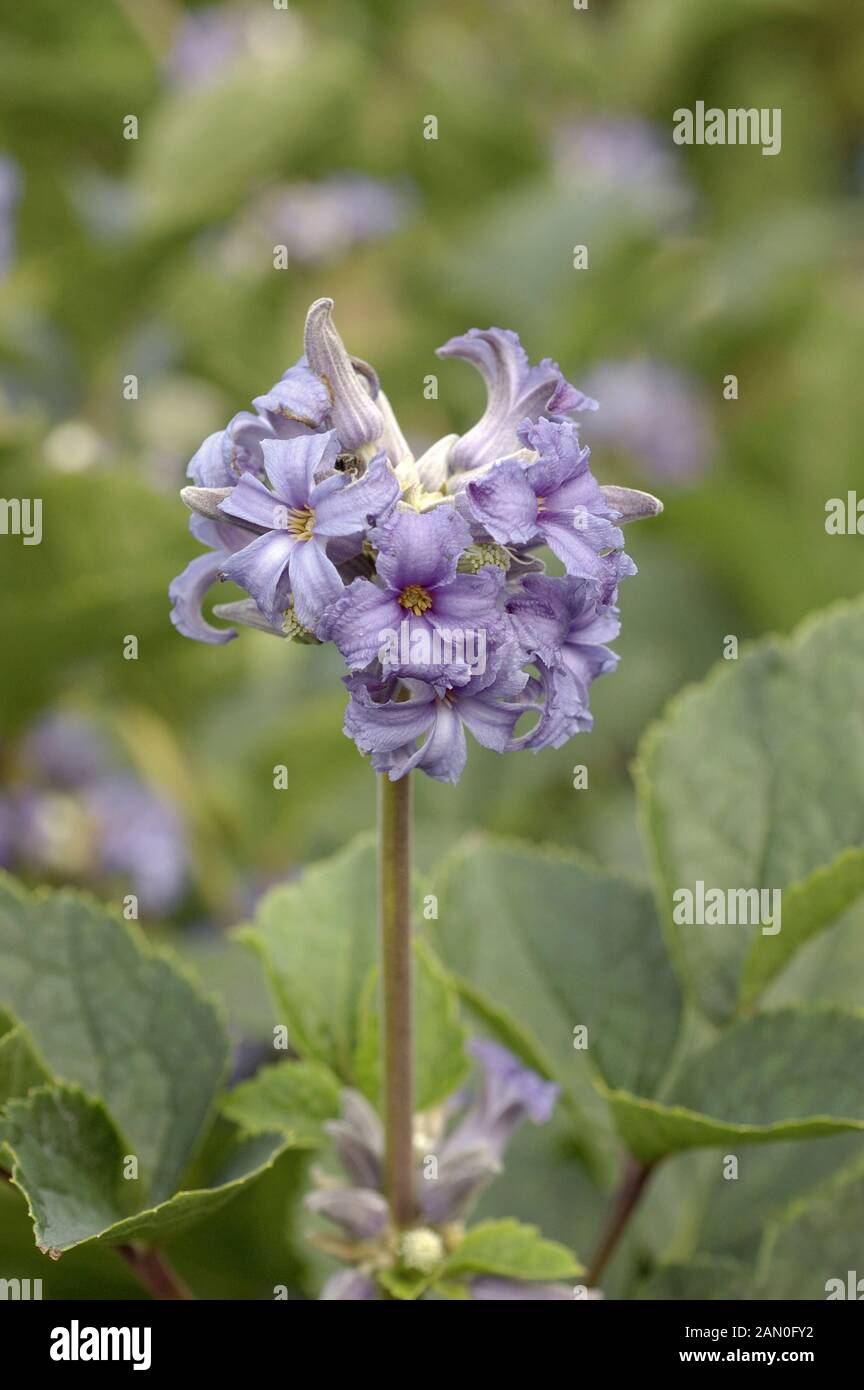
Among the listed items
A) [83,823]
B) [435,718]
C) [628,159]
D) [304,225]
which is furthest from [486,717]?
[628,159]

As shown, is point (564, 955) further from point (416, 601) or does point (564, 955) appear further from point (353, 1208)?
point (416, 601)

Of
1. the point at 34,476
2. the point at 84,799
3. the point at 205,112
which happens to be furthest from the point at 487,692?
the point at 205,112

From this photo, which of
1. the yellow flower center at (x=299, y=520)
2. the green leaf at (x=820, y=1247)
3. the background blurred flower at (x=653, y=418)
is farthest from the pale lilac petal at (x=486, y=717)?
the background blurred flower at (x=653, y=418)

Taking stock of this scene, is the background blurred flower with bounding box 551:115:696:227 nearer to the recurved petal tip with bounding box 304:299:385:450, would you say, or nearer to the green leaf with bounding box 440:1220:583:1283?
the recurved petal tip with bounding box 304:299:385:450

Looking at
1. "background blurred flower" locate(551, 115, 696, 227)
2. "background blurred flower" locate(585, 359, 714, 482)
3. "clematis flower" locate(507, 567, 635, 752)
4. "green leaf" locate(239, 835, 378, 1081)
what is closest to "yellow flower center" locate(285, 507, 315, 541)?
"clematis flower" locate(507, 567, 635, 752)
